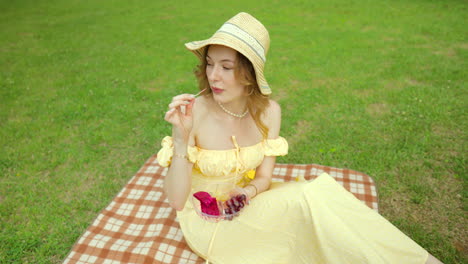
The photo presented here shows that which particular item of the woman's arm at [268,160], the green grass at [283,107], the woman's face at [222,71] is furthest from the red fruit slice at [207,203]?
the green grass at [283,107]

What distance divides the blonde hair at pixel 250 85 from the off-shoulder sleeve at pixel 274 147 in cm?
7

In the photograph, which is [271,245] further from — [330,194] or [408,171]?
[408,171]

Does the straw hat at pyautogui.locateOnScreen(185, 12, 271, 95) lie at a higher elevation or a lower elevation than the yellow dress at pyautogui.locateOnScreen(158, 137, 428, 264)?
higher

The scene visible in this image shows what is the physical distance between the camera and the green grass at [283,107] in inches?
144

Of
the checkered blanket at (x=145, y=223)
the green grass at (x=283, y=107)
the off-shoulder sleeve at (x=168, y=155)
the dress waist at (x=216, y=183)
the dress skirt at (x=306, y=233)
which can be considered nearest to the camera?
the dress skirt at (x=306, y=233)

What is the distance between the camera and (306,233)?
2.24 meters

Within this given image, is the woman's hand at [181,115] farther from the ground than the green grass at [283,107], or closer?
farther from the ground

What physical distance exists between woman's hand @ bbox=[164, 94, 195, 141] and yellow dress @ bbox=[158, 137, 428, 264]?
0.97 ft

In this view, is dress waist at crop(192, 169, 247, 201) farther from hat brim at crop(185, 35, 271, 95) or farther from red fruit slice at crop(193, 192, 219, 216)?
hat brim at crop(185, 35, 271, 95)

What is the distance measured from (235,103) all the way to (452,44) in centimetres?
765

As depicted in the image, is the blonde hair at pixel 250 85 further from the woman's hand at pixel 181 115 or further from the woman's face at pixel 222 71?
the woman's hand at pixel 181 115

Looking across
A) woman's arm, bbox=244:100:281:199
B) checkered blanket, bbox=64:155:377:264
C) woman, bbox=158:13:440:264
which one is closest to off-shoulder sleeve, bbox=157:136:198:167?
woman, bbox=158:13:440:264

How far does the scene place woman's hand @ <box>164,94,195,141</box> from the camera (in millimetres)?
2232

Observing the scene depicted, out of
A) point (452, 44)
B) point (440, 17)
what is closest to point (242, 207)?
point (452, 44)
